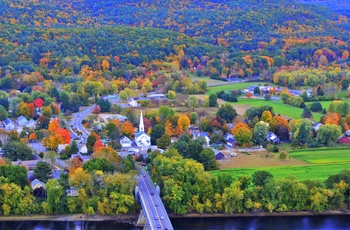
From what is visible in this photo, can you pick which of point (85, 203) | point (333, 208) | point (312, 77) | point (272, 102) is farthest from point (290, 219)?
point (312, 77)

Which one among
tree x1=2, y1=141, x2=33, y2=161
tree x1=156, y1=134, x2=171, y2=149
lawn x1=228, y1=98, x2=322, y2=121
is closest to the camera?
tree x1=2, y1=141, x2=33, y2=161

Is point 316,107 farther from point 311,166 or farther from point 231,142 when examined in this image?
point 311,166

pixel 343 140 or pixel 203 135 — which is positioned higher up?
pixel 203 135

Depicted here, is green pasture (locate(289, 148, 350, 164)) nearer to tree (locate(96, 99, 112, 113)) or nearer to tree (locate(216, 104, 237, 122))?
tree (locate(216, 104, 237, 122))

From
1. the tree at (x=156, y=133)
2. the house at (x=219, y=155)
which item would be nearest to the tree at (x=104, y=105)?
the tree at (x=156, y=133)

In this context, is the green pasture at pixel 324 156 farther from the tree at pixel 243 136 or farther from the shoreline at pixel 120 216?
the shoreline at pixel 120 216

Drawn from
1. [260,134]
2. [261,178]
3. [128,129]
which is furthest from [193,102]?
[261,178]

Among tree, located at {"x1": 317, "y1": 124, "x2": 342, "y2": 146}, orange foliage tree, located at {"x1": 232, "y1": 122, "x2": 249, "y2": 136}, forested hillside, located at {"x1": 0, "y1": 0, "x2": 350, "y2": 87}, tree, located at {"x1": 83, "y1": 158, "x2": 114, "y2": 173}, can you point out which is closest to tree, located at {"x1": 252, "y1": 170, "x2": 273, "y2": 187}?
tree, located at {"x1": 83, "y1": 158, "x2": 114, "y2": 173}
